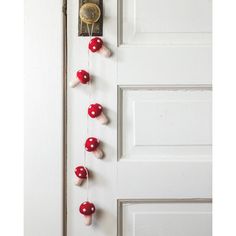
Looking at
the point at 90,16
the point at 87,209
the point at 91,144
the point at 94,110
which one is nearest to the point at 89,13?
the point at 90,16

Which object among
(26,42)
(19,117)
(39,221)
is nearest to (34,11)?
(26,42)

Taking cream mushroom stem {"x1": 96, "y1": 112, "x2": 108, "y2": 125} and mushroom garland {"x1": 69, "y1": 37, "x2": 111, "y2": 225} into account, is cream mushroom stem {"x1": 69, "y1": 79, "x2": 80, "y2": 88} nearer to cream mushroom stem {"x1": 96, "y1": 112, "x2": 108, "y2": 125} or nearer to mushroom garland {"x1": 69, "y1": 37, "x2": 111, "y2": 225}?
mushroom garland {"x1": 69, "y1": 37, "x2": 111, "y2": 225}

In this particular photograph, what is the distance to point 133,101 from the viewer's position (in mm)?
1096

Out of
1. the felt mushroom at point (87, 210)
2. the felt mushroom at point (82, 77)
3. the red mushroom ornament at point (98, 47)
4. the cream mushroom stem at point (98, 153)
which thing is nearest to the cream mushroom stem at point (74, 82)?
the felt mushroom at point (82, 77)

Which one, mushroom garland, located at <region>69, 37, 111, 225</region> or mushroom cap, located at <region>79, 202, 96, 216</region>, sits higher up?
mushroom garland, located at <region>69, 37, 111, 225</region>

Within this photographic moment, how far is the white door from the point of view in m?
1.08

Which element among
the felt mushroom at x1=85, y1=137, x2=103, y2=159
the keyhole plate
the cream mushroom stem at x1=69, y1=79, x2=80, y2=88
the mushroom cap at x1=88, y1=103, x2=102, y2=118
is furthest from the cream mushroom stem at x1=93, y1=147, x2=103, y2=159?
the keyhole plate

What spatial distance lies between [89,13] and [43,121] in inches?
14.0

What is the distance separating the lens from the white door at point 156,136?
1.08 m

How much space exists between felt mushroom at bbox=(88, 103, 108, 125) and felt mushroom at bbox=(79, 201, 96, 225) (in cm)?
25

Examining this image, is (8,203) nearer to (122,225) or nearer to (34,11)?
(122,225)

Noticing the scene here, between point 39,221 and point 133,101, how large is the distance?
475 mm

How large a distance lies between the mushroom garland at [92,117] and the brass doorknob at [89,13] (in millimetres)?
57

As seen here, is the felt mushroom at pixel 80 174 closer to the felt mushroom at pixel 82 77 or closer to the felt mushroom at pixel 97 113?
the felt mushroom at pixel 97 113
